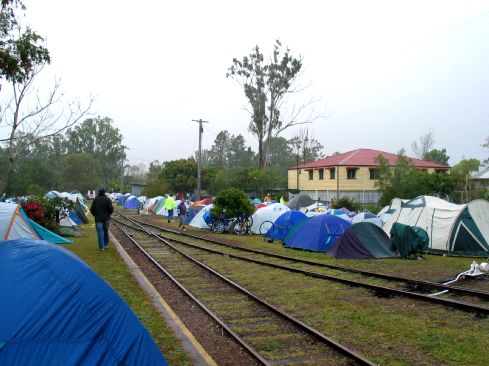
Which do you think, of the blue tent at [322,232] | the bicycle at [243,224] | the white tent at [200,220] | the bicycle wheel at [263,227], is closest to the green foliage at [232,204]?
the bicycle at [243,224]

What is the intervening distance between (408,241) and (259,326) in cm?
1008

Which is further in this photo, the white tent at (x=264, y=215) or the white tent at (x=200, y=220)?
the white tent at (x=200, y=220)

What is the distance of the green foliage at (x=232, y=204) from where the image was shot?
25375mm

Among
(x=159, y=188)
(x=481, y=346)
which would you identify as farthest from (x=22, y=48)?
(x=159, y=188)

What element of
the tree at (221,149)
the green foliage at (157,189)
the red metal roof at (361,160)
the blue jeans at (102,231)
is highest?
the tree at (221,149)

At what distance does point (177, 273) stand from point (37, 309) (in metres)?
9.07

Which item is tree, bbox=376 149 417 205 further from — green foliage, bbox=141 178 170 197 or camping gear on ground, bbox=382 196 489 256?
green foliage, bbox=141 178 170 197

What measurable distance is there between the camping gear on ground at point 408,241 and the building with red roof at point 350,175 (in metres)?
33.7

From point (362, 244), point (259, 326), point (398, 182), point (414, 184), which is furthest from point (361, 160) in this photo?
point (259, 326)

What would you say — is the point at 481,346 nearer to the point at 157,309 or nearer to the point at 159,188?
the point at 157,309

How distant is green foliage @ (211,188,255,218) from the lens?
2538 cm

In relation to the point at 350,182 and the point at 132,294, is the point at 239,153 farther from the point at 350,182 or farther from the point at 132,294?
the point at 132,294

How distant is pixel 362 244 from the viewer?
1619cm

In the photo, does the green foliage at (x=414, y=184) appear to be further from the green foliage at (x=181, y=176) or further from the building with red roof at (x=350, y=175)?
the green foliage at (x=181, y=176)
